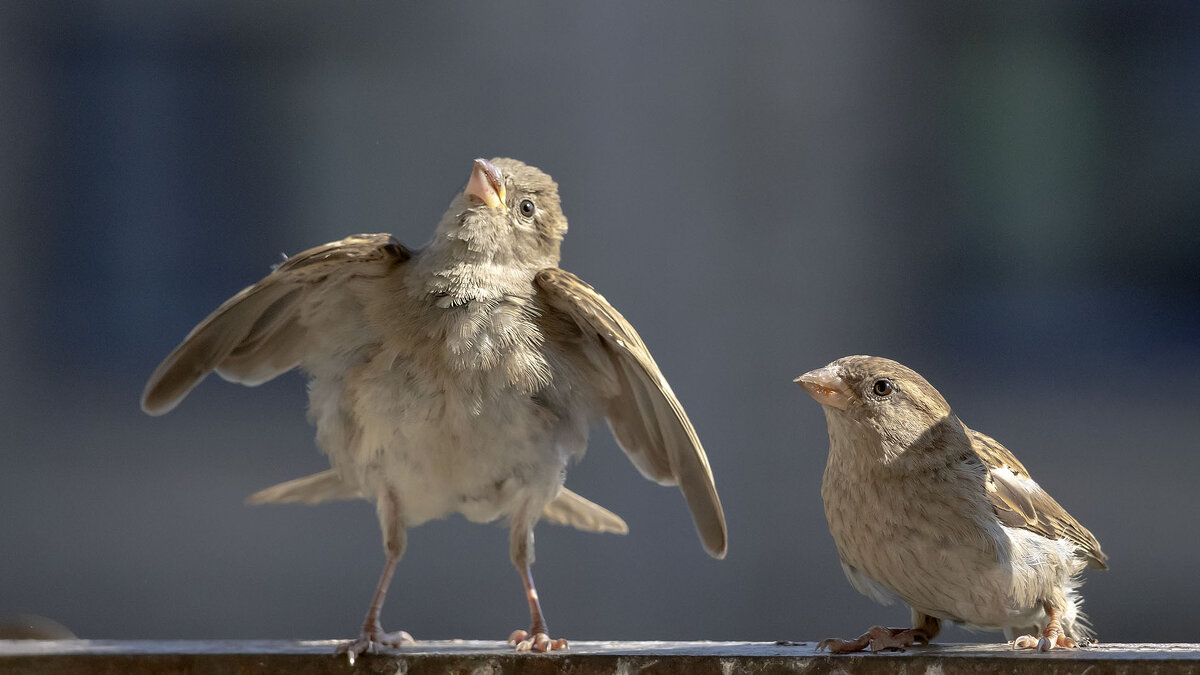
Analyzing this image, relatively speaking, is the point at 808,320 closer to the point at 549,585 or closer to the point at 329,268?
the point at 549,585

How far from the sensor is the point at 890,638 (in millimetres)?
2801

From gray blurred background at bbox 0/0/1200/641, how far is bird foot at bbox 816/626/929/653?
3.19 m

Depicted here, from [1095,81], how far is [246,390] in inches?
177

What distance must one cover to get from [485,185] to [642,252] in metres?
2.85

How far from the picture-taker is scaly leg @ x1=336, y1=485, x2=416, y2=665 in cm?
288

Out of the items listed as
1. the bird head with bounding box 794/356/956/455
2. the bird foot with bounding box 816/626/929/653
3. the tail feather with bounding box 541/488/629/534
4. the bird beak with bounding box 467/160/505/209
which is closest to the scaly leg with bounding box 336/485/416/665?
the tail feather with bounding box 541/488/629/534

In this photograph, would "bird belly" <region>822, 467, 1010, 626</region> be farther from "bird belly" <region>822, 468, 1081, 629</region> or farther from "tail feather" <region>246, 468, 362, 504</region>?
"tail feather" <region>246, 468, 362, 504</region>

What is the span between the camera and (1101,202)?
639 cm

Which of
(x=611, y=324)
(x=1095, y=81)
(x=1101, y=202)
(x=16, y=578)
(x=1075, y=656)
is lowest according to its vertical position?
(x=16, y=578)

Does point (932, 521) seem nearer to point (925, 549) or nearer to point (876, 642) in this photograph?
point (925, 549)

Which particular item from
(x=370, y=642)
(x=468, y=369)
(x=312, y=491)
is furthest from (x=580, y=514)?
(x=370, y=642)

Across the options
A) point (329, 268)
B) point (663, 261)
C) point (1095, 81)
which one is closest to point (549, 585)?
point (663, 261)

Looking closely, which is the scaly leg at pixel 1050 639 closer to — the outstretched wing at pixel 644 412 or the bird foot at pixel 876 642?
the bird foot at pixel 876 642

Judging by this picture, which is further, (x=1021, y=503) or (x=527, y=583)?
(x=527, y=583)
